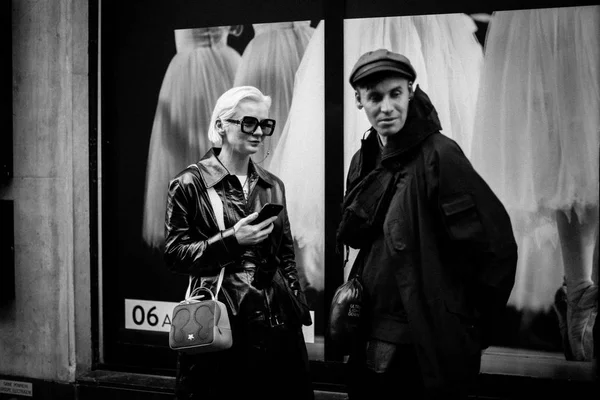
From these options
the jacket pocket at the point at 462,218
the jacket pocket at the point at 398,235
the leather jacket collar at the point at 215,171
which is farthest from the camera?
the leather jacket collar at the point at 215,171

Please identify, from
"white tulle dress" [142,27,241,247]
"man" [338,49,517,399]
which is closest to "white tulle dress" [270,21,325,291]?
"white tulle dress" [142,27,241,247]

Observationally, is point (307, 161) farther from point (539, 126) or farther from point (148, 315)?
point (148, 315)

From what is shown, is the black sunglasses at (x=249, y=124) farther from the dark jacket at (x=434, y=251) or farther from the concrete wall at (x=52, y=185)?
the concrete wall at (x=52, y=185)

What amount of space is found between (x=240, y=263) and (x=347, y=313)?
0.84 metres

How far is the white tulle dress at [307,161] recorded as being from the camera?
536 cm

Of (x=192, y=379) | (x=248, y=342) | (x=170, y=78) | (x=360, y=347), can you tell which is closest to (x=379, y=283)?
(x=360, y=347)

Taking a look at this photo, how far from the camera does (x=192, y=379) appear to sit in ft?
12.8

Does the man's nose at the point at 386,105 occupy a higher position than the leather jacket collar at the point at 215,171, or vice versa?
the man's nose at the point at 386,105

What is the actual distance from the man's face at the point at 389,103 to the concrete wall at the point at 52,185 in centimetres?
305

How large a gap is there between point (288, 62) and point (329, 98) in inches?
16.9

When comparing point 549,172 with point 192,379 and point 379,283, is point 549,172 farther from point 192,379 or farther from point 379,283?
point 192,379

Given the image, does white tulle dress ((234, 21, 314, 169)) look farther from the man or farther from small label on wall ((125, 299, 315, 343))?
the man

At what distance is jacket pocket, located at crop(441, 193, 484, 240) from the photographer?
3162mm

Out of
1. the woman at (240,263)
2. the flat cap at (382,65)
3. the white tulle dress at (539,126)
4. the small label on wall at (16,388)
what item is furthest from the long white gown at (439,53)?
the small label on wall at (16,388)
